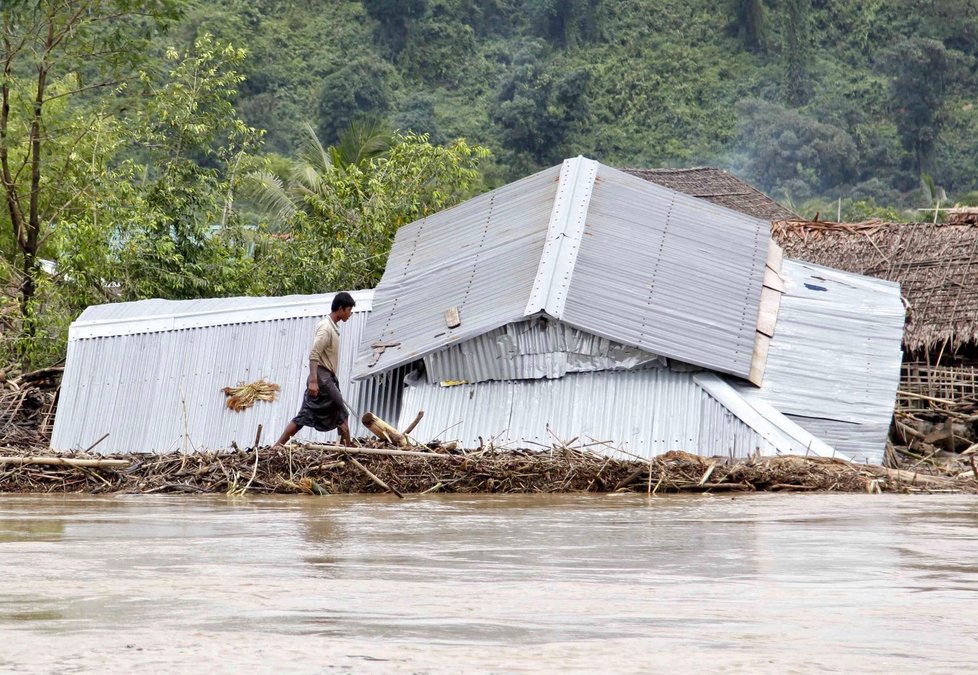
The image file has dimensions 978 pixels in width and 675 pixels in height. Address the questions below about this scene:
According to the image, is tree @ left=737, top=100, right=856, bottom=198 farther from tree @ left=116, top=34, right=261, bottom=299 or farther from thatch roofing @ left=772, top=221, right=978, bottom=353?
tree @ left=116, top=34, right=261, bottom=299

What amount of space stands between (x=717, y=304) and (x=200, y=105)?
909cm

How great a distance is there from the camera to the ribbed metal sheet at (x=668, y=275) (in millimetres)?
10828

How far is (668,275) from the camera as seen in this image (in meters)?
11.6

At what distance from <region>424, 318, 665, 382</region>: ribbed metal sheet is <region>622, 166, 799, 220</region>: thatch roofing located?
1272 cm

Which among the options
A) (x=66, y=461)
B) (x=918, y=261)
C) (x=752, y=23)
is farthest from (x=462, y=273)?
(x=752, y=23)

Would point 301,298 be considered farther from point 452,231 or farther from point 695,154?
point 695,154

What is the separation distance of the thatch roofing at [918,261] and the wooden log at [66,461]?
25.2 feet

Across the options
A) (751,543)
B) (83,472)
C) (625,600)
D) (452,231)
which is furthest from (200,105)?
(625,600)

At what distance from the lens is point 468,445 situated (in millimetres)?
10977

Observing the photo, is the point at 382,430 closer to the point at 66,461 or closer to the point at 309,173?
the point at 66,461

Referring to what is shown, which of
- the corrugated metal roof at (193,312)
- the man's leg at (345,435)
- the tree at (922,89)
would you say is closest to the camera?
the man's leg at (345,435)

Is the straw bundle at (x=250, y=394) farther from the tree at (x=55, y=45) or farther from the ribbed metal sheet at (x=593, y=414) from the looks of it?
the tree at (x=55, y=45)

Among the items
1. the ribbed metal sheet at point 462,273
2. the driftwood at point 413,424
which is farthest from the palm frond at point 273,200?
the driftwood at point 413,424

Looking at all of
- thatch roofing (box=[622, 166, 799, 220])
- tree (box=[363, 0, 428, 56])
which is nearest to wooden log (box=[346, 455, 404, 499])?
thatch roofing (box=[622, 166, 799, 220])
